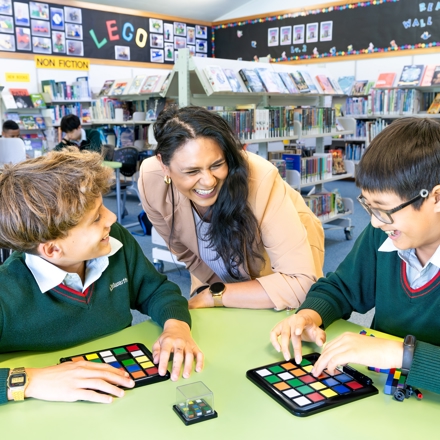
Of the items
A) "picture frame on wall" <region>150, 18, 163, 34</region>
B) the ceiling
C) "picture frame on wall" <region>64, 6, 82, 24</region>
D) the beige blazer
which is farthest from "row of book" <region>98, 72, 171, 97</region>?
the beige blazer

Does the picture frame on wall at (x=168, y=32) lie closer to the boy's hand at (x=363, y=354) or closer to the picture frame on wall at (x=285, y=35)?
the picture frame on wall at (x=285, y=35)

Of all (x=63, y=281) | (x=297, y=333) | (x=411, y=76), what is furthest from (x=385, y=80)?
(x=63, y=281)

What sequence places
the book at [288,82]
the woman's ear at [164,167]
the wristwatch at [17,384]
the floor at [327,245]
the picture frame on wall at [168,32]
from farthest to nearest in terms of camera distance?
1. the picture frame on wall at [168,32]
2. the book at [288,82]
3. the floor at [327,245]
4. the woman's ear at [164,167]
5. the wristwatch at [17,384]

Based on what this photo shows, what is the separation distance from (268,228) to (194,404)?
77 cm

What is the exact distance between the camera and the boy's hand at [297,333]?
110 centimetres

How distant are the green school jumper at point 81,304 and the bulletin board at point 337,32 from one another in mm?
7270

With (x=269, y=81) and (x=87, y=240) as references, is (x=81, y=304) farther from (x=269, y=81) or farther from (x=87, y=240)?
(x=269, y=81)

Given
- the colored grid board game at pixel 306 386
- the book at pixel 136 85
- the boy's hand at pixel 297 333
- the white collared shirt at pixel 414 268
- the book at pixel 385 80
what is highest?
the book at pixel 385 80

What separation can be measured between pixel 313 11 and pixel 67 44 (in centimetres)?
414

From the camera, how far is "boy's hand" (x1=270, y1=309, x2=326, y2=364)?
1.10 meters

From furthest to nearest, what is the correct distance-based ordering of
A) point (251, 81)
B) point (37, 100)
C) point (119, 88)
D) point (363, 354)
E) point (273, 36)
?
point (273, 36) < point (37, 100) < point (119, 88) < point (251, 81) < point (363, 354)

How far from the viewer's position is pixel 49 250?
114cm

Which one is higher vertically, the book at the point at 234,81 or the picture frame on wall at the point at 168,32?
the picture frame on wall at the point at 168,32

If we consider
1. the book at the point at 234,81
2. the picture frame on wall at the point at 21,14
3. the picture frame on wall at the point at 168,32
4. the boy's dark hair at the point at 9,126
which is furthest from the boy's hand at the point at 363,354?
the picture frame on wall at the point at 168,32
